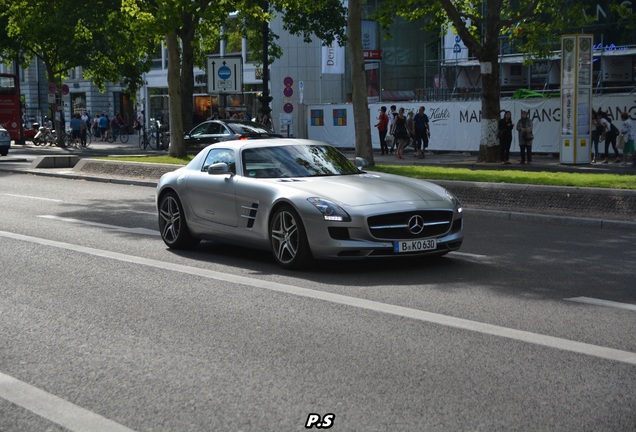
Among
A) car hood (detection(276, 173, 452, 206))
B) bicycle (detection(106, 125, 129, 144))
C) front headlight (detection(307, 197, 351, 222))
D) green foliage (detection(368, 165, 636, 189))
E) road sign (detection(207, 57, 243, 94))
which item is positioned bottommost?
bicycle (detection(106, 125, 129, 144))

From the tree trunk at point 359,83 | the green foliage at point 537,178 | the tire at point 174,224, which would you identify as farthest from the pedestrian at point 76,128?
the tire at point 174,224

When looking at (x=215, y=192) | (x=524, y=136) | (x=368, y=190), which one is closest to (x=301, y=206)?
(x=368, y=190)

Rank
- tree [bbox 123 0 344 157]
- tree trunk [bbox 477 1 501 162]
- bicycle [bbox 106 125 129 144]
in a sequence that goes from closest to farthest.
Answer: tree [bbox 123 0 344 157]
tree trunk [bbox 477 1 501 162]
bicycle [bbox 106 125 129 144]

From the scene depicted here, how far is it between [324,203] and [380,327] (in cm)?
275

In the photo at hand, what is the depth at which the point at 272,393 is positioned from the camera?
5.43 meters

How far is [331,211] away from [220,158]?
2291 millimetres

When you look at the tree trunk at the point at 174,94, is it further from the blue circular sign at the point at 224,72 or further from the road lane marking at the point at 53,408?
the road lane marking at the point at 53,408

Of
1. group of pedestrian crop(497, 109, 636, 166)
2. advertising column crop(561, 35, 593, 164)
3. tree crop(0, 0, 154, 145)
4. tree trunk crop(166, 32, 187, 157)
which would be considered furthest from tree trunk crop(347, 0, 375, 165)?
tree crop(0, 0, 154, 145)

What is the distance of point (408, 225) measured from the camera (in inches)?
385

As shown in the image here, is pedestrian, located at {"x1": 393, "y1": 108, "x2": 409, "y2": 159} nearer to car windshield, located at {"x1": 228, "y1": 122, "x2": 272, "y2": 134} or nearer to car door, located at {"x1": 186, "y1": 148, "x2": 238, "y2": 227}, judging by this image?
car windshield, located at {"x1": 228, "y1": 122, "x2": 272, "y2": 134}

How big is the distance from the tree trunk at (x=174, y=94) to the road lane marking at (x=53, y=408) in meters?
23.4

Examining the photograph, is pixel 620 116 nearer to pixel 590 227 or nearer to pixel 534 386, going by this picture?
pixel 590 227

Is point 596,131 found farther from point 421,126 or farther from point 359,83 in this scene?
point 359,83

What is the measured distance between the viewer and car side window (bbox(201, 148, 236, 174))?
1118 centimetres
